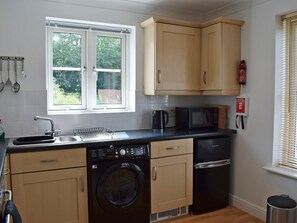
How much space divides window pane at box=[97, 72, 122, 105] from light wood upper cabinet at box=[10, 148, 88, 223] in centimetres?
97

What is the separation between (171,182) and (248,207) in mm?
966

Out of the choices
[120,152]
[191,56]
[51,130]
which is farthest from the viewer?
[191,56]

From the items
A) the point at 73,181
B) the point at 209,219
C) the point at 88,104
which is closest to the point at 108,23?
the point at 88,104

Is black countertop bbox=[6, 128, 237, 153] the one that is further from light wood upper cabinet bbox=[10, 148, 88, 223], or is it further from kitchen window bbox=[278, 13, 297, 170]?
kitchen window bbox=[278, 13, 297, 170]

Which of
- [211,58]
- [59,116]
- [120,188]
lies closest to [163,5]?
[211,58]

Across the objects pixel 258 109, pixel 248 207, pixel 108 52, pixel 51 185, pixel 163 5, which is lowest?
pixel 248 207

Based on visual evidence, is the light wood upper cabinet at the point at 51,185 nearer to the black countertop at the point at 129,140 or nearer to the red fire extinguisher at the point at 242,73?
the black countertop at the point at 129,140

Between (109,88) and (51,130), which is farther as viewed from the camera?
(109,88)

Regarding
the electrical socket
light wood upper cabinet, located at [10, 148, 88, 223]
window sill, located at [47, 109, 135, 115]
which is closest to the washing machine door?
light wood upper cabinet, located at [10, 148, 88, 223]

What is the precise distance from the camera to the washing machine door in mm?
2379

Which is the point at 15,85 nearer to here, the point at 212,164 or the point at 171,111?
the point at 171,111

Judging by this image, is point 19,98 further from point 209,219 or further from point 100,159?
point 209,219

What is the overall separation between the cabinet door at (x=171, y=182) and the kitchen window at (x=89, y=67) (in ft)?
2.83

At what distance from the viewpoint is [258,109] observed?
2.78 m
